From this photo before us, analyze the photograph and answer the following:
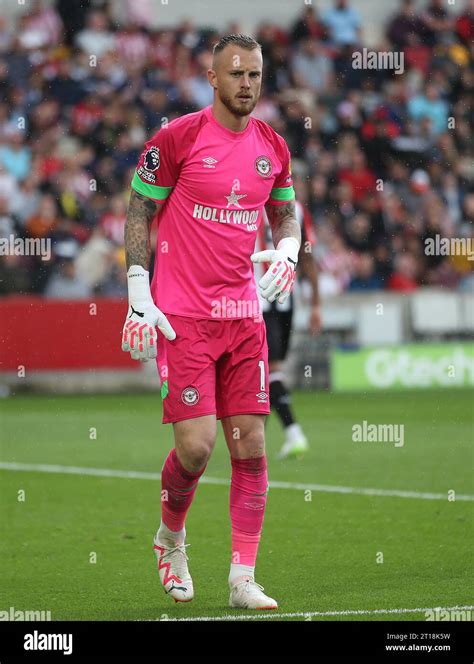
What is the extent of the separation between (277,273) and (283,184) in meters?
0.59

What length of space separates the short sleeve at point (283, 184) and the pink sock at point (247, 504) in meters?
1.24

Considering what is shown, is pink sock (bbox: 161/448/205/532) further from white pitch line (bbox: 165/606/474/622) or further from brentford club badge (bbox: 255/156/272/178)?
brentford club badge (bbox: 255/156/272/178)

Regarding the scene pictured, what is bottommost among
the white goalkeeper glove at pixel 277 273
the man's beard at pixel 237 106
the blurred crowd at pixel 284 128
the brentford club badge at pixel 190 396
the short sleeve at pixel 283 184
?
the brentford club badge at pixel 190 396

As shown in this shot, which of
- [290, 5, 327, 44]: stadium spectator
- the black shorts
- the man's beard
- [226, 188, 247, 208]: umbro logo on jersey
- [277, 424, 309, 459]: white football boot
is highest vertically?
[290, 5, 327, 44]: stadium spectator

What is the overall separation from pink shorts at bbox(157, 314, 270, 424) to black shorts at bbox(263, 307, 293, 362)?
5025 millimetres

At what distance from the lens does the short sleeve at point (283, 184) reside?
671 cm

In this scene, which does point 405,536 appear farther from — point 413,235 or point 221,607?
point 413,235

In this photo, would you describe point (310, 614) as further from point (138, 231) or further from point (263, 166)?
point (263, 166)

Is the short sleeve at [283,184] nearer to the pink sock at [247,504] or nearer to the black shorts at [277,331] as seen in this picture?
the pink sock at [247,504]

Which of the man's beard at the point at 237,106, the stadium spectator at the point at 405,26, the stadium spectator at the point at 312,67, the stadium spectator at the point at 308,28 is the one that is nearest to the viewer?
the man's beard at the point at 237,106

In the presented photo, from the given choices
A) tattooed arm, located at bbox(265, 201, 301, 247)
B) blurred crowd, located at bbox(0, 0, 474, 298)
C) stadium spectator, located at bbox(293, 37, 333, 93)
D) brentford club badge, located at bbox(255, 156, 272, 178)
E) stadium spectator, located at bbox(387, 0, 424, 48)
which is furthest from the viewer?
stadium spectator, located at bbox(387, 0, 424, 48)

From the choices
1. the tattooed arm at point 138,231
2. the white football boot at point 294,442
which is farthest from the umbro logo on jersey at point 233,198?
the white football boot at point 294,442

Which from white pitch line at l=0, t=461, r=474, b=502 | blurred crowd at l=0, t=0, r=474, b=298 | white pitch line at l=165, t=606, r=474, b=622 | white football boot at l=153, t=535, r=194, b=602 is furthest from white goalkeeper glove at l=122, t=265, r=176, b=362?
blurred crowd at l=0, t=0, r=474, b=298

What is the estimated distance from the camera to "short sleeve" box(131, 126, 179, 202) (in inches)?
254
